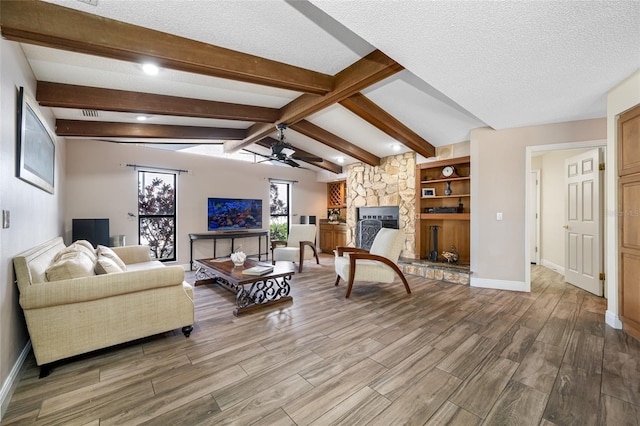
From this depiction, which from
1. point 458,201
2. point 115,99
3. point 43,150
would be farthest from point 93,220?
point 458,201

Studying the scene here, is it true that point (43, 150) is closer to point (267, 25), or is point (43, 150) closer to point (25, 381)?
point (25, 381)

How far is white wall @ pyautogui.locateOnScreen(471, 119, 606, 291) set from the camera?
380 cm

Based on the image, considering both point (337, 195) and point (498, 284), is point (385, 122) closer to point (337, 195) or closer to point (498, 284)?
point (498, 284)

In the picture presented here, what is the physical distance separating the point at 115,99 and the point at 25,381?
109 inches

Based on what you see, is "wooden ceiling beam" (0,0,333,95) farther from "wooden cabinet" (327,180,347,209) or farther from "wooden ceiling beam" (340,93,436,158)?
"wooden cabinet" (327,180,347,209)

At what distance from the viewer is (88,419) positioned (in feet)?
4.89

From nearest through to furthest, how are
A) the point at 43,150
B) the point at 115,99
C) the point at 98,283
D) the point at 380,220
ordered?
1. the point at 98,283
2. the point at 43,150
3. the point at 115,99
4. the point at 380,220

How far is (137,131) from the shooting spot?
4273mm

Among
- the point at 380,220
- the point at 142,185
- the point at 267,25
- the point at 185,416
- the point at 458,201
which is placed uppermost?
the point at 267,25

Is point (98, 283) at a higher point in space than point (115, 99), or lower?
lower

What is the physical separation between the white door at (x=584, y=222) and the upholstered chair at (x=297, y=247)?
431 cm

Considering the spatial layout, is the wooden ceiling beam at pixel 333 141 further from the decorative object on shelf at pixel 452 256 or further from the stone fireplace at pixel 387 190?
the decorative object on shelf at pixel 452 256

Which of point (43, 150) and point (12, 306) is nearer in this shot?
point (12, 306)

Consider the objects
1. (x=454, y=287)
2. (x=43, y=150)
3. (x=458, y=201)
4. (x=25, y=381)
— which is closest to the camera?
(x=25, y=381)
